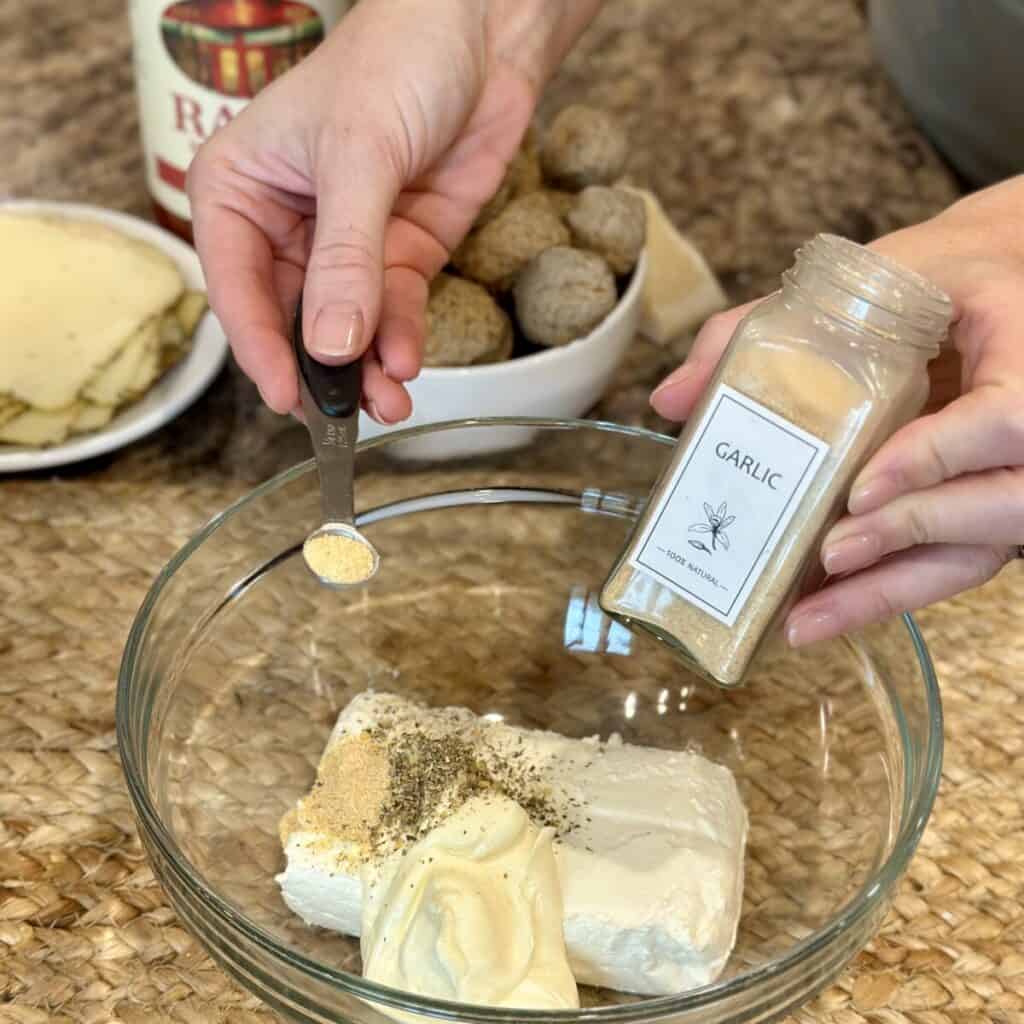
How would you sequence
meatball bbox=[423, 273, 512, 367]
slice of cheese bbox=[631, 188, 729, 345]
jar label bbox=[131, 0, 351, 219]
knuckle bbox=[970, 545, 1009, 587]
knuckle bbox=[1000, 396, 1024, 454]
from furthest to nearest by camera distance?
slice of cheese bbox=[631, 188, 729, 345] < jar label bbox=[131, 0, 351, 219] < meatball bbox=[423, 273, 512, 367] < knuckle bbox=[970, 545, 1009, 587] < knuckle bbox=[1000, 396, 1024, 454]

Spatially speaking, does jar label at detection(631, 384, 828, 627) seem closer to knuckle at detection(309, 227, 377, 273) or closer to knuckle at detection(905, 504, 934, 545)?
knuckle at detection(905, 504, 934, 545)

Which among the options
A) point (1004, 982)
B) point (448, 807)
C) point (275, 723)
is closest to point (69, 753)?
point (275, 723)

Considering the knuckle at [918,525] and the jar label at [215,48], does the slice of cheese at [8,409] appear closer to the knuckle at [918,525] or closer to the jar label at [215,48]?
the jar label at [215,48]

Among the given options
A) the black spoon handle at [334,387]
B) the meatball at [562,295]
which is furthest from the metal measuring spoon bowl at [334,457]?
the meatball at [562,295]

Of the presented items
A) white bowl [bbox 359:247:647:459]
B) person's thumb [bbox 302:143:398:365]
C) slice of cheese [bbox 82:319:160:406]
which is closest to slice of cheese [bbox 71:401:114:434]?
slice of cheese [bbox 82:319:160:406]

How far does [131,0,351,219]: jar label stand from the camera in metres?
1.14

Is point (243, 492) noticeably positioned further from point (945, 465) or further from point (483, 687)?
point (945, 465)

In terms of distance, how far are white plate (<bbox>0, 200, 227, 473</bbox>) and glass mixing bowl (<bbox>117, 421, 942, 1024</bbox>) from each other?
0.23 meters

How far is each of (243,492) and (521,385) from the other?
24cm

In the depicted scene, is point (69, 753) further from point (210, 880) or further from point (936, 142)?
point (936, 142)

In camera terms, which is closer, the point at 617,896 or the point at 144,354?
the point at 617,896

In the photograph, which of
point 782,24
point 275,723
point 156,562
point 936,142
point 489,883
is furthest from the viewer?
point 782,24

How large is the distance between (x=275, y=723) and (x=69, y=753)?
0.13 meters

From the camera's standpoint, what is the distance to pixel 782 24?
1670 millimetres
